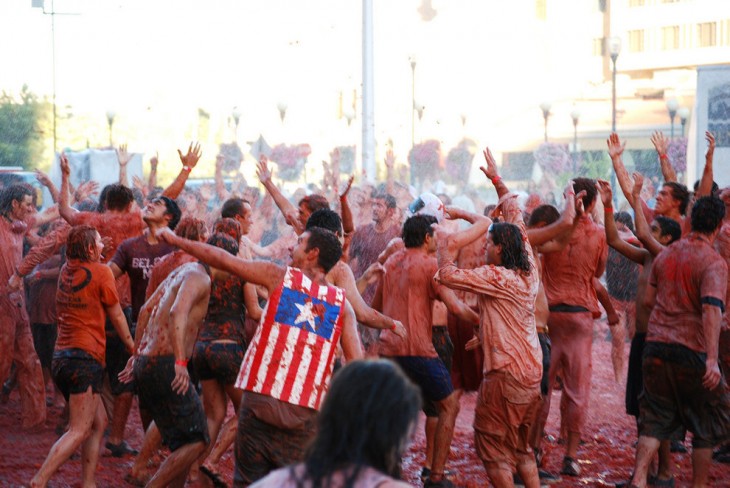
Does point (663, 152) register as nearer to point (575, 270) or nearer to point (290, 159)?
point (575, 270)

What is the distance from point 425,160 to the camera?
25.7m

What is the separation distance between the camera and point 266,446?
505 cm

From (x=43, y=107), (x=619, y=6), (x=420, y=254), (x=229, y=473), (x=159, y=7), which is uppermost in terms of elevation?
(x=619, y=6)

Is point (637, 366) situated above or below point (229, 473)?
above

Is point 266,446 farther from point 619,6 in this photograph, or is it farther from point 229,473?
point 619,6

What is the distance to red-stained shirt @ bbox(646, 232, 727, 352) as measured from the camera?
22.5 ft

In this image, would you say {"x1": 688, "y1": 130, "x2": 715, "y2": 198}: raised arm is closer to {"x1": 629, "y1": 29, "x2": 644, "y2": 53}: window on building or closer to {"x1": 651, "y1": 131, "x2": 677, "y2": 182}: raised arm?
{"x1": 651, "y1": 131, "x2": 677, "y2": 182}: raised arm

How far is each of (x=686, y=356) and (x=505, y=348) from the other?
1.39 m

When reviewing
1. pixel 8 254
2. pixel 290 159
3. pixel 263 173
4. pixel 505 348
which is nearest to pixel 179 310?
pixel 505 348

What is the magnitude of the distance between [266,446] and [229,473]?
2.79 meters

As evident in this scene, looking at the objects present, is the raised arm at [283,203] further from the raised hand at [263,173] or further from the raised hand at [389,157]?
the raised hand at [389,157]

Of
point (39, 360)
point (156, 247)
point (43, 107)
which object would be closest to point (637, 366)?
point (156, 247)

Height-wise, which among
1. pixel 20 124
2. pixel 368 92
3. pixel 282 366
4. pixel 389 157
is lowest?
pixel 282 366

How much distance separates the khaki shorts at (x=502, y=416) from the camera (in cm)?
623
